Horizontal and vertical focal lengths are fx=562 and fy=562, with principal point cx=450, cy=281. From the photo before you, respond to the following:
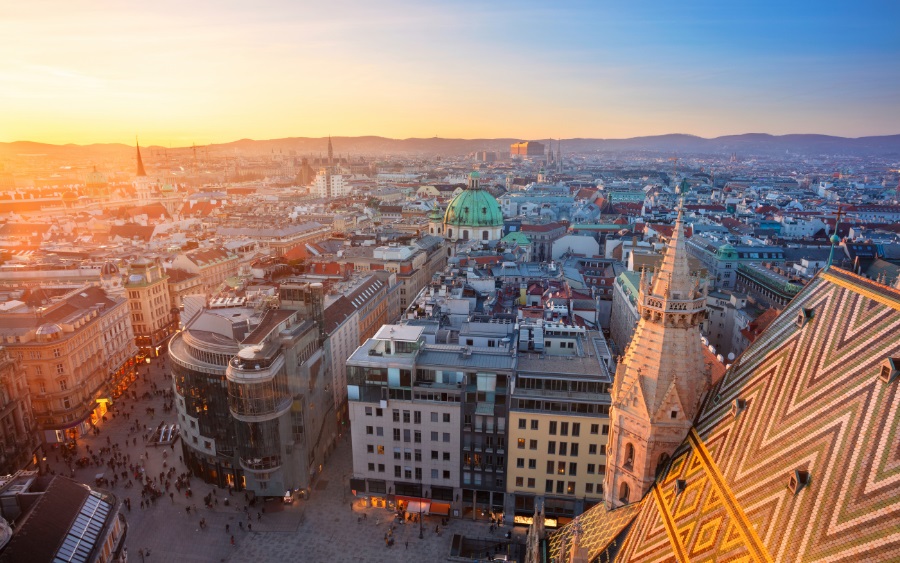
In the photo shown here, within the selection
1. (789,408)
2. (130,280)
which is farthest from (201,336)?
(789,408)

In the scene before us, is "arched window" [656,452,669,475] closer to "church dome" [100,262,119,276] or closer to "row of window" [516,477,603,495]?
"row of window" [516,477,603,495]

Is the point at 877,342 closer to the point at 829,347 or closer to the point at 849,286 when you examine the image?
the point at 829,347

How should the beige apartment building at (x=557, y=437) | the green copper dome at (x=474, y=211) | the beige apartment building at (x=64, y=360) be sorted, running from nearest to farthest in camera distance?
the beige apartment building at (x=557, y=437), the beige apartment building at (x=64, y=360), the green copper dome at (x=474, y=211)

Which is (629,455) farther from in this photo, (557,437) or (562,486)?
(562,486)

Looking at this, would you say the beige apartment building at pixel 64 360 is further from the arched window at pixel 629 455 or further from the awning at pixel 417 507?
the arched window at pixel 629 455

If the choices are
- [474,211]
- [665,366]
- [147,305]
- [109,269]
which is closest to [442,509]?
[665,366]

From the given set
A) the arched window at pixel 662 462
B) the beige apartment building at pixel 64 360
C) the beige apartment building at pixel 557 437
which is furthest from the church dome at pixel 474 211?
the arched window at pixel 662 462

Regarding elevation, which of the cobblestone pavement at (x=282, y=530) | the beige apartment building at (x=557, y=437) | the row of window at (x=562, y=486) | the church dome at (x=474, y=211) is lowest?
the cobblestone pavement at (x=282, y=530)
